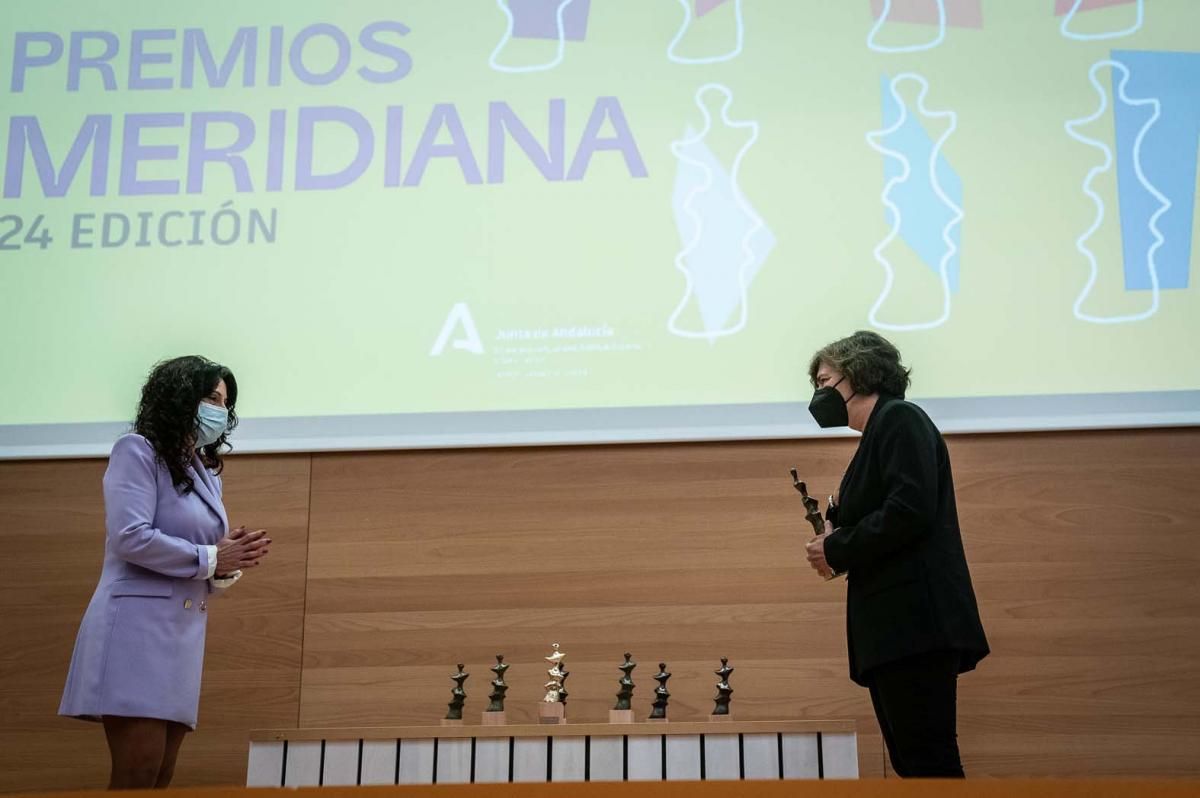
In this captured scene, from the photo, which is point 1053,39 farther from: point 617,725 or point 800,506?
point 617,725

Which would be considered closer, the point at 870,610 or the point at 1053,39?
the point at 870,610

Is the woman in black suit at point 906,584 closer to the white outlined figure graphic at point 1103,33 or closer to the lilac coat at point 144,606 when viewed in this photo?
the lilac coat at point 144,606

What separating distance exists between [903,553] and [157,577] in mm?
1481

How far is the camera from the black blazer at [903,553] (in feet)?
7.90

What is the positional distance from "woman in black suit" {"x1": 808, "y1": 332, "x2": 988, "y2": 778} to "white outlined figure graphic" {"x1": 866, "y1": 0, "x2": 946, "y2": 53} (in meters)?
1.52

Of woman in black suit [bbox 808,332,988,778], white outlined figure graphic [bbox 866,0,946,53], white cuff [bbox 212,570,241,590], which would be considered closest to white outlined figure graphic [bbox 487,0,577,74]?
white outlined figure graphic [bbox 866,0,946,53]

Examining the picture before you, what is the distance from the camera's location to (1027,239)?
142 inches

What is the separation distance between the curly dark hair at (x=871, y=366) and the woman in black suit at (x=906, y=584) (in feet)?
0.16

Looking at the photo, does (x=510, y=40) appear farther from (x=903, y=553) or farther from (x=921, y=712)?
(x=921, y=712)

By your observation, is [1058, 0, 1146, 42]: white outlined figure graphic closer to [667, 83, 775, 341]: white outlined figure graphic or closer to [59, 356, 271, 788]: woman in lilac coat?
[667, 83, 775, 341]: white outlined figure graphic

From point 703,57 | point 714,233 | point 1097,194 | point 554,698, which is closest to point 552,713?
point 554,698

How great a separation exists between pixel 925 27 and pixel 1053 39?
0.36 metres

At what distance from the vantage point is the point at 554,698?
296 centimetres

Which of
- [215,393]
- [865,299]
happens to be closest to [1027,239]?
[865,299]
